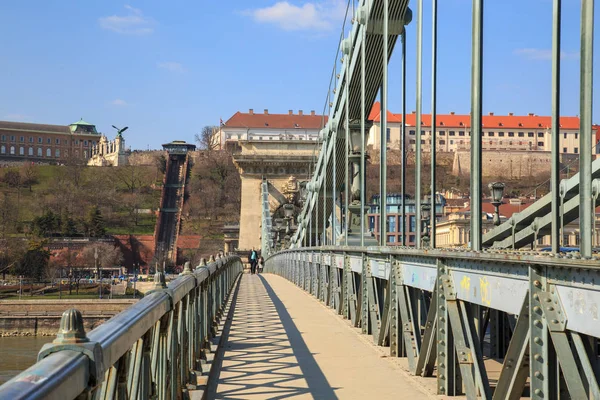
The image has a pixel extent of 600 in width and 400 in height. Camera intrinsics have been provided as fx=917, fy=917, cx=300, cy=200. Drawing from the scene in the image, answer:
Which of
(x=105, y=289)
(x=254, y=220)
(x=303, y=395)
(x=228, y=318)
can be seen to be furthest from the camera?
(x=105, y=289)

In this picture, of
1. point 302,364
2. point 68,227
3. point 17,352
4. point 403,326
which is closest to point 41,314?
point 17,352

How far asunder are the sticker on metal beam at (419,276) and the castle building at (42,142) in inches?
7056

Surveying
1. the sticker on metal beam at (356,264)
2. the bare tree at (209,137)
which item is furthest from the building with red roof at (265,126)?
the sticker on metal beam at (356,264)

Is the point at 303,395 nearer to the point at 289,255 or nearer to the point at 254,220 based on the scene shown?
the point at 289,255

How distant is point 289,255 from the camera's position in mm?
29812

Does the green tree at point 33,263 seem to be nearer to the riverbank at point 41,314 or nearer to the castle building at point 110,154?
the riverbank at point 41,314

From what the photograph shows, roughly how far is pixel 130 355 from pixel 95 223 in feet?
381

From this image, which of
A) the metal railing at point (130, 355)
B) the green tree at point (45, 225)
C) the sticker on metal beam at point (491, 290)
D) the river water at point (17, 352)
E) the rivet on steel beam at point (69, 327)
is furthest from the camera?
the green tree at point (45, 225)

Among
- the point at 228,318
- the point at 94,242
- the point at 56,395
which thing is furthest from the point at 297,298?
the point at 94,242

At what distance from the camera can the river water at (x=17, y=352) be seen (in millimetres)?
36866

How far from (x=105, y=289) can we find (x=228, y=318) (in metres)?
69.7

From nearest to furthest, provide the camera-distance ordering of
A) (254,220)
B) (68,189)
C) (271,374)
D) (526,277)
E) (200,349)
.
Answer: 1. (526,277)
2. (271,374)
3. (200,349)
4. (254,220)
5. (68,189)

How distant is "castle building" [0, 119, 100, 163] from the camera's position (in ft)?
600

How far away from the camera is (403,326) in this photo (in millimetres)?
8469
